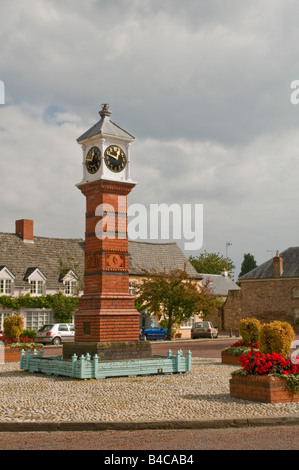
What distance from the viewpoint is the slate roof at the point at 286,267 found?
58312 millimetres

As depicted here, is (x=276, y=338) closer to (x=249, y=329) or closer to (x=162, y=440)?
(x=249, y=329)

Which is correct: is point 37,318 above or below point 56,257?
below

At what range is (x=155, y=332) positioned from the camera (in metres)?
42.0

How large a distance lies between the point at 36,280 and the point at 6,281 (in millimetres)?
2568

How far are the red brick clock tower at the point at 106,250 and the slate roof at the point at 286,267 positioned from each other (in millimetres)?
43439

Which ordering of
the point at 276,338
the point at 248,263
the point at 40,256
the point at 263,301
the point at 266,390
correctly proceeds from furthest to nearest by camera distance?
the point at 248,263 < the point at 263,301 < the point at 40,256 < the point at 276,338 < the point at 266,390

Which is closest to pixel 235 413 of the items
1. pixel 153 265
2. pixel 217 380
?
pixel 217 380

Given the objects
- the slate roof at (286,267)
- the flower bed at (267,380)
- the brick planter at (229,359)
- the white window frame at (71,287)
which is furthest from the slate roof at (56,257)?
the flower bed at (267,380)

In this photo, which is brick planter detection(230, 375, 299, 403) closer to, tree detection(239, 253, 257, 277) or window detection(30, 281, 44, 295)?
window detection(30, 281, 44, 295)

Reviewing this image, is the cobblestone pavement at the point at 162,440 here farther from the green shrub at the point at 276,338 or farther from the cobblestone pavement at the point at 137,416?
the green shrub at the point at 276,338

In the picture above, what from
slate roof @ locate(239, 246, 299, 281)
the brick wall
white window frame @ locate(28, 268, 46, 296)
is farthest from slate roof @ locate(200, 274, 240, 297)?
white window frame @ locate(28, 268, 46, 296)

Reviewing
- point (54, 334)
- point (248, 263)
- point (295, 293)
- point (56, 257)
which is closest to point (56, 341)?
point (54, 334)

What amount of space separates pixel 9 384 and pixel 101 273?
424 centimetres
